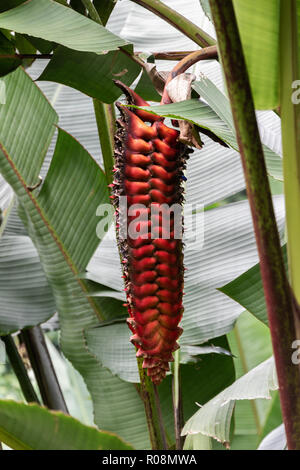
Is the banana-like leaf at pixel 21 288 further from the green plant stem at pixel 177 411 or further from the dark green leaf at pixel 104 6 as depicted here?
the dark green leaf at pixel 104 6

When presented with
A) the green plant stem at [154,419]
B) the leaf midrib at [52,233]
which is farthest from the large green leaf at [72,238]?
the green plant stem at [154,419]

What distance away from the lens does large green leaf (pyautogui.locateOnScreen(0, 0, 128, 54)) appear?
1.47ft

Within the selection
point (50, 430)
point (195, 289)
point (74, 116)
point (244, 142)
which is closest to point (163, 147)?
point (244, 142)

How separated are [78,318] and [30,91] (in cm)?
33

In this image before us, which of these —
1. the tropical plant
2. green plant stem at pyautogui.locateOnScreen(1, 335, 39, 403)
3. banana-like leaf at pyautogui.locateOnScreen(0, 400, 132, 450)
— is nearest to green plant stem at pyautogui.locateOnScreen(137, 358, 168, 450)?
the tropical plant

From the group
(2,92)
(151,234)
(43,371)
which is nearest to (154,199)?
(151,234)

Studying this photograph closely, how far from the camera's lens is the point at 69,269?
0.77 metres

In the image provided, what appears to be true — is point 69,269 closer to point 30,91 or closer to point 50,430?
point 30,91

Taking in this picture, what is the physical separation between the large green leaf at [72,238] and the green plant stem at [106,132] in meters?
0.13

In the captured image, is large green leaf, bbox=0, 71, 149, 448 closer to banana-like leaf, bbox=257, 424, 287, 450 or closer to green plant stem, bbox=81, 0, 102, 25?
green plant stem, bbox=81, 0, 102, 25

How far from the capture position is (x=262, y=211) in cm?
28

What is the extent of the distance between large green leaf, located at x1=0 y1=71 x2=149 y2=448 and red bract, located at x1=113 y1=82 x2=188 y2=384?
404mm

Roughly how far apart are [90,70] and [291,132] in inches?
11.9

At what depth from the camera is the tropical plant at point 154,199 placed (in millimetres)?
303
